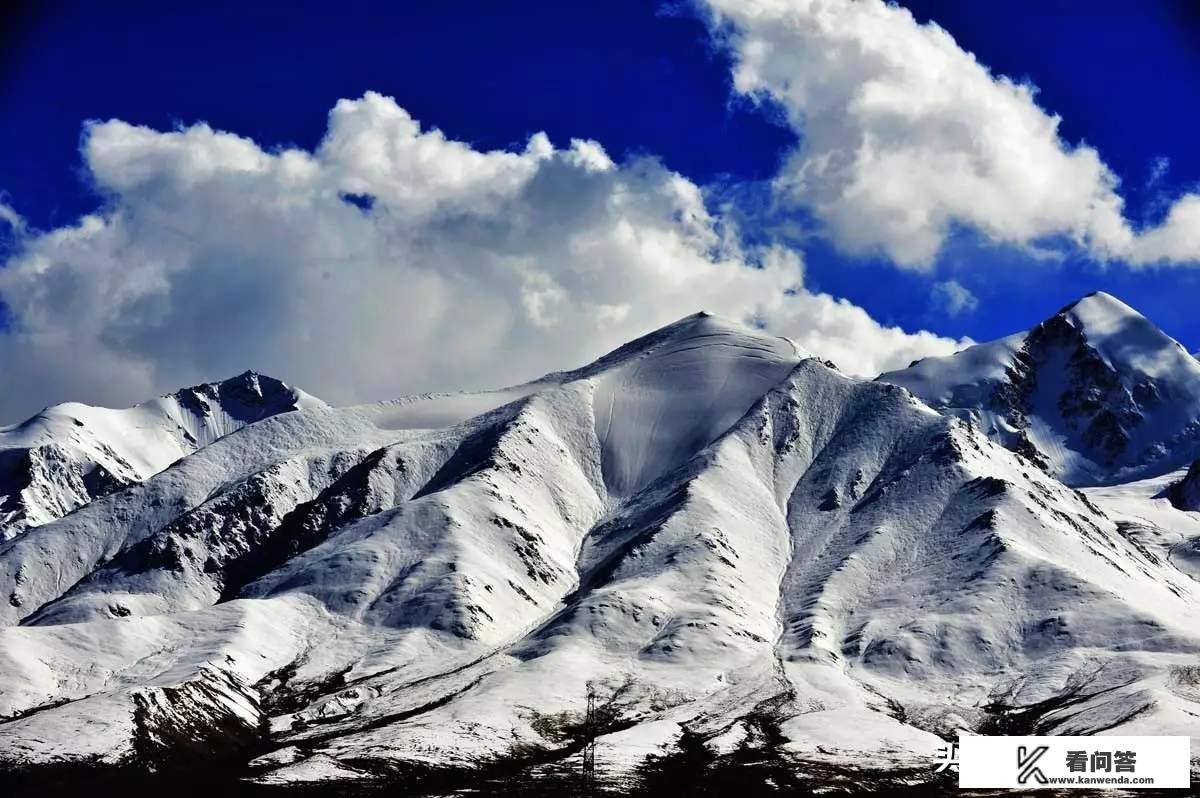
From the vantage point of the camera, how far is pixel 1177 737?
576ft

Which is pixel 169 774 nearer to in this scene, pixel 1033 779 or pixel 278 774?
pixel 278 774

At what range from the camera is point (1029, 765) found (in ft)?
539

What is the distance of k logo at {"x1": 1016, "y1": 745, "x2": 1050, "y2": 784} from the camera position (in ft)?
531

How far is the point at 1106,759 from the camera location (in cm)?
16525

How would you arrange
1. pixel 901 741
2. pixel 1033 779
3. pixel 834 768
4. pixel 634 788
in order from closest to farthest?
pixel 1033 779 < pixel 634 788 < pixel 834 768 < pixel 901 741

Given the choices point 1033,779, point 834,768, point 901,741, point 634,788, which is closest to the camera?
point 1033,779

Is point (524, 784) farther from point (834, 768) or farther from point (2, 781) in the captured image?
point (2, 781)

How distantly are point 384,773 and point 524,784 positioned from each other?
20.4m

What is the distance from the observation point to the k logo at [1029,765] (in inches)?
6368

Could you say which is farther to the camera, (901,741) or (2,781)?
(901,741)

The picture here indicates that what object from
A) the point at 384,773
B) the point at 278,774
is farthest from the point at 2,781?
the point at 384,773

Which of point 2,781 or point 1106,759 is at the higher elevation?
point 1106,759

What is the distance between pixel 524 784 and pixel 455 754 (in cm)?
2143

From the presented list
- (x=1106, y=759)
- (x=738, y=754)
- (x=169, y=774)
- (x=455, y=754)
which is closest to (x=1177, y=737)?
(x=1106, y=759)
